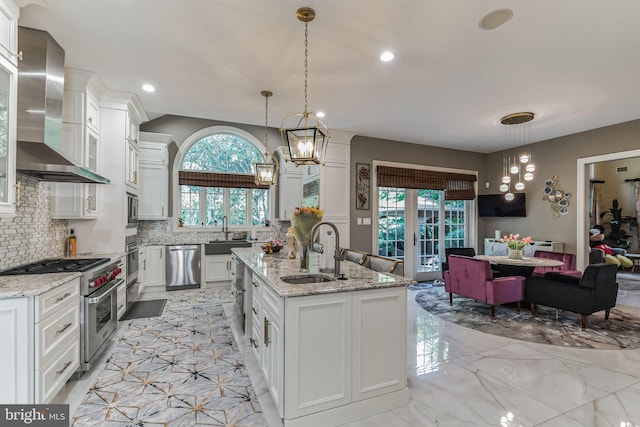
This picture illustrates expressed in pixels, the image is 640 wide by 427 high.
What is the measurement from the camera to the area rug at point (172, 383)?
2014 millimetres

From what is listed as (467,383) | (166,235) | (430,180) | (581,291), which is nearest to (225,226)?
(166,235)

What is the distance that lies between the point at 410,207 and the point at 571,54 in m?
3.88

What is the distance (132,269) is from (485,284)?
4.61m

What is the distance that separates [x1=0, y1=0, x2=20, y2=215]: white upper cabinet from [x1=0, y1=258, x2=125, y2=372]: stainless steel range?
2.13 ft

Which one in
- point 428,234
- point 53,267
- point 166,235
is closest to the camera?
point 53,267

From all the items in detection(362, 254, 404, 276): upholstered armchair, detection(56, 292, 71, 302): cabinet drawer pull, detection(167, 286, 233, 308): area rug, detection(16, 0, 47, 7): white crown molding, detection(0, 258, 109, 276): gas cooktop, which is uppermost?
detection(16, 0, 47, 7): white crown molding

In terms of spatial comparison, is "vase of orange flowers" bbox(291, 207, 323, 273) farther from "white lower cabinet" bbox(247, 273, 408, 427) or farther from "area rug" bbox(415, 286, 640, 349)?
"area rug" bbox(415, 286, 640, 349)

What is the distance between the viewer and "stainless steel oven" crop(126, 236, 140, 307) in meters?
3.98

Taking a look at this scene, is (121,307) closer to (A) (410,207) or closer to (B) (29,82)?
(B) (29,82)

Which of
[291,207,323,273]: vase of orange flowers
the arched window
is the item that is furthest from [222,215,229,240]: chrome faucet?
[291,207,323,273]: vase of orange flowers

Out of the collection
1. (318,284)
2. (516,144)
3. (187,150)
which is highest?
(516,144)

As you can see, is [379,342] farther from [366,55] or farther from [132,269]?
[132,269]

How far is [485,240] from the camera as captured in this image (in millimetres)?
6930

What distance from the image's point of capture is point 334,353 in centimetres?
193
